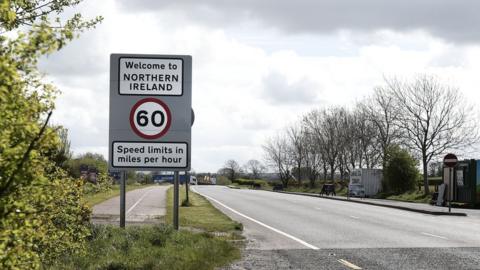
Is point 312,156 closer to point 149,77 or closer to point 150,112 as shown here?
point 150,112

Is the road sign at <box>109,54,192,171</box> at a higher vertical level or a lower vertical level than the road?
higher

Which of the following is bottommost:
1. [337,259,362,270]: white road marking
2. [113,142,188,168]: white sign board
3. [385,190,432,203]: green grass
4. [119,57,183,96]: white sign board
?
[385,190,432,203]: green grass

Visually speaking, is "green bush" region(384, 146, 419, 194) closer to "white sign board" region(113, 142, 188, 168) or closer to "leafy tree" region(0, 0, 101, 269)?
"white sign board" region(113, 142, 188, 168)

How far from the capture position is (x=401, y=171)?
50.8 meters

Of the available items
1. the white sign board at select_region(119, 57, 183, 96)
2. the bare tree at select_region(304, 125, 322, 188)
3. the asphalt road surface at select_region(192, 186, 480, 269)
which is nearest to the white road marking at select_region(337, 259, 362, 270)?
the asphalt road surface at select_region(192, 186, 480, 269)

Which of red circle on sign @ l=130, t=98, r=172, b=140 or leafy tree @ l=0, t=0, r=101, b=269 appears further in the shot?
red circle on sign @ l=130, t=98, r=172, b=140

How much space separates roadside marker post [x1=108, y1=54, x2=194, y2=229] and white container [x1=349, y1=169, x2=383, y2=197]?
142 feet

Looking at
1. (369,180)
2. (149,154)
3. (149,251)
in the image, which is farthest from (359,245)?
(369,180)

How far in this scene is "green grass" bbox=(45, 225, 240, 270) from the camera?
367 inches

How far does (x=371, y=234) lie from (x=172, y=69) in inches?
310

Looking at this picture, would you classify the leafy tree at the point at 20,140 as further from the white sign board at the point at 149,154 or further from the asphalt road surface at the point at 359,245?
the white sign board at the point at 149,154

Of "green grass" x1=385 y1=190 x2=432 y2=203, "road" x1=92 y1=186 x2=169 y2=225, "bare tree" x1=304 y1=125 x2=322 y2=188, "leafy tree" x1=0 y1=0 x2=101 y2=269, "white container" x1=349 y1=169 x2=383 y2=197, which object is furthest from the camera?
"bare tree" x1=304 y1=125 x2=322 y2=188

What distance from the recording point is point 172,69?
12359mm

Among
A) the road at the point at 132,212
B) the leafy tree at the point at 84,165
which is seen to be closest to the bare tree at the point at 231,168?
the leafy tree at the point at 84,165
